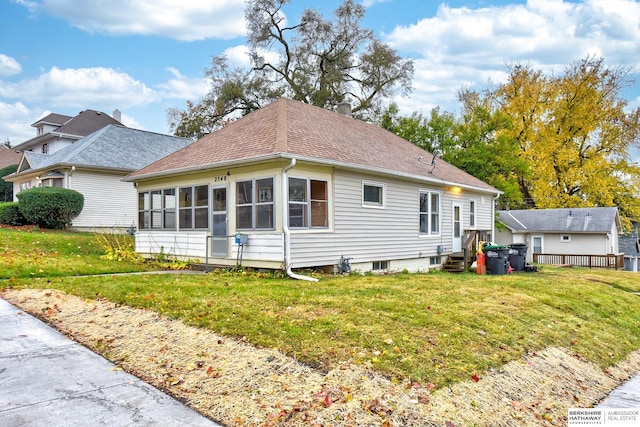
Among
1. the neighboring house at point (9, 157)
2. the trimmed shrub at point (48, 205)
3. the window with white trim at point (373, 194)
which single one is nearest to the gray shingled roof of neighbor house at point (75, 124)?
the neighboring house at point (9, 157)

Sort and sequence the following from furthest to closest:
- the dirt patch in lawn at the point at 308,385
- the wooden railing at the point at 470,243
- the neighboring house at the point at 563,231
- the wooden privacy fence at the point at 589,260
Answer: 1. the neighboring house at the point at 563,231
2. the wooden privacy fence at the point at 589,260
3. the wooden railing at the point at 470,243
4. the dirt patch in lawn at the point at 308,385

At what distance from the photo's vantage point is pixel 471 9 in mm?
17750

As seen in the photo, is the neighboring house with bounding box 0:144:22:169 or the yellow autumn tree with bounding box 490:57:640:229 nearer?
the yellow autumn tree with bounding box 490:57:640:229

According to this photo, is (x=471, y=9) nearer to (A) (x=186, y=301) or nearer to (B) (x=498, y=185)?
(B) (x=498, y=185)

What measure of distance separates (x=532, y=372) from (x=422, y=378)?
5.82ft

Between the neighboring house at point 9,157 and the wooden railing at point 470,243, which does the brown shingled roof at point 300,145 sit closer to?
the wooden railing at point 470,243

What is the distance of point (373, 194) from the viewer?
13.0 metres

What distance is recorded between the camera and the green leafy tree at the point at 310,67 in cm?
3142

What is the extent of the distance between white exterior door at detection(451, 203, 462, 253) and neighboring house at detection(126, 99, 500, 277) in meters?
0.52

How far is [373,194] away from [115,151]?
15175 millimetres

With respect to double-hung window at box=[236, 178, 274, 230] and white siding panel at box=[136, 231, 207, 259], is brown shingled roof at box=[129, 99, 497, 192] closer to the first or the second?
double-hung window at box=[236, 178, 274, 230]

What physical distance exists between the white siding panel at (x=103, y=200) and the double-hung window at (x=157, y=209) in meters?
6.43

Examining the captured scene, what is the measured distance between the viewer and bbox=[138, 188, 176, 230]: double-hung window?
13547mm

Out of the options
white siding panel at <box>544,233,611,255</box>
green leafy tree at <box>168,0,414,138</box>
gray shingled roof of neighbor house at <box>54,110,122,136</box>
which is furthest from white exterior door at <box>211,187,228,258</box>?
gray shingled roof of neighbor house at <box>54,110,122,136</box>
